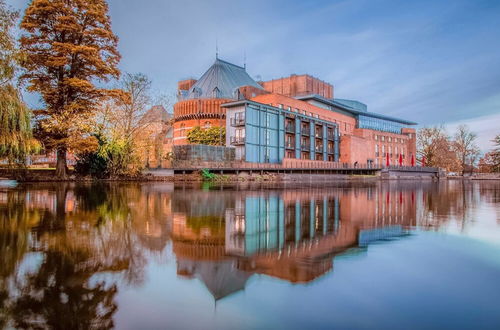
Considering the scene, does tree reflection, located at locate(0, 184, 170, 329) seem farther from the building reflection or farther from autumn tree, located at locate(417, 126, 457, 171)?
autumn tree, located at locate(417, 126, 457, 171)

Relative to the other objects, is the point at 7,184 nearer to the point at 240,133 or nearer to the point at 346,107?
the point at 240,133

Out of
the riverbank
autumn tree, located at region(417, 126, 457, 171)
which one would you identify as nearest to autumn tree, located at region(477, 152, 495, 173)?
autumn tree, located at region(417, 126, 457, 171)

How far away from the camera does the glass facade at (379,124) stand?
89562 millimetres

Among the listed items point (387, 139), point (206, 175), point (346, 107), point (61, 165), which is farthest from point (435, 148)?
point (61, 165)

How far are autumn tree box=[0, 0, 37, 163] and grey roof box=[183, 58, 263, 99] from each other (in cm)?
5507

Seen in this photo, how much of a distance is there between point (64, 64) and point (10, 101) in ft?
36.1

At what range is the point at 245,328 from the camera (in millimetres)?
2734

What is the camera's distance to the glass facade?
3526 inches

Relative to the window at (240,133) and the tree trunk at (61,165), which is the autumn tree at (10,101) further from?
the window at (240,133)

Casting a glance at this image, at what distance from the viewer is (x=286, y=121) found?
58406mm

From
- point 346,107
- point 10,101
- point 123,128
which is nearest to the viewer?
point 10,101

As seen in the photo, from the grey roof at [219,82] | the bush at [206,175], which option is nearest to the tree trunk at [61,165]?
the bush at [206,175]

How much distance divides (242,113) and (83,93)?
83.6 feet

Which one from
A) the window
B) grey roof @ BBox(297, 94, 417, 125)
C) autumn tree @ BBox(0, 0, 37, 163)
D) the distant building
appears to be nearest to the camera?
autumn tree @ BBox(0, 0, 37, 163)
